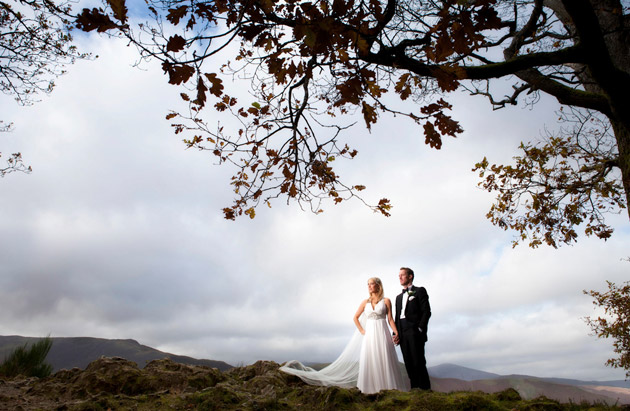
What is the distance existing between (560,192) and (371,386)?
7161 millimetres

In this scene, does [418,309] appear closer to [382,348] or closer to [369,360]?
[382,348]

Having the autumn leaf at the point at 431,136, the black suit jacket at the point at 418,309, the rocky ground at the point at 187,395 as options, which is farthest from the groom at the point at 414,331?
the autumn leaf at the point at 431,136

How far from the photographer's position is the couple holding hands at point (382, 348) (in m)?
9.09

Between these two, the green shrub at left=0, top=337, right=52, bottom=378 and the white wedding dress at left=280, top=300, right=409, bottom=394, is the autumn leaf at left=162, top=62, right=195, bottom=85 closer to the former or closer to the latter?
the white wedding dress at left=280, top=300, right=409, bottom=394

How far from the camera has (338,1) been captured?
3086 mm

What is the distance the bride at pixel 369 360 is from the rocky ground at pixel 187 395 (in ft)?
2.58

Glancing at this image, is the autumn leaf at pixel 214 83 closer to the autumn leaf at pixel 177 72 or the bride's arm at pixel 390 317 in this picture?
the autumn leaf at pixel 177 72

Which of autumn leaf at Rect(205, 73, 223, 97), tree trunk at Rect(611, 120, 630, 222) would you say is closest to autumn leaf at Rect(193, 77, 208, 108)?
autumn leaf at Rect(205, 73, 223, 97)

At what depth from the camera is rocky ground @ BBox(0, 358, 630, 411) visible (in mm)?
5805

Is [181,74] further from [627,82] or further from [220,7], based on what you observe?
[627,82]

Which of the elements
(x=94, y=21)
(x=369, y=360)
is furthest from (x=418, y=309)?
(x=94, y=21)

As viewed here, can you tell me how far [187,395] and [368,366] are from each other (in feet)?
15.1

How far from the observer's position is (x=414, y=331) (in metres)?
9.15

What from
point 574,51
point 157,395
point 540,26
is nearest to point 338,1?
point 574,51
